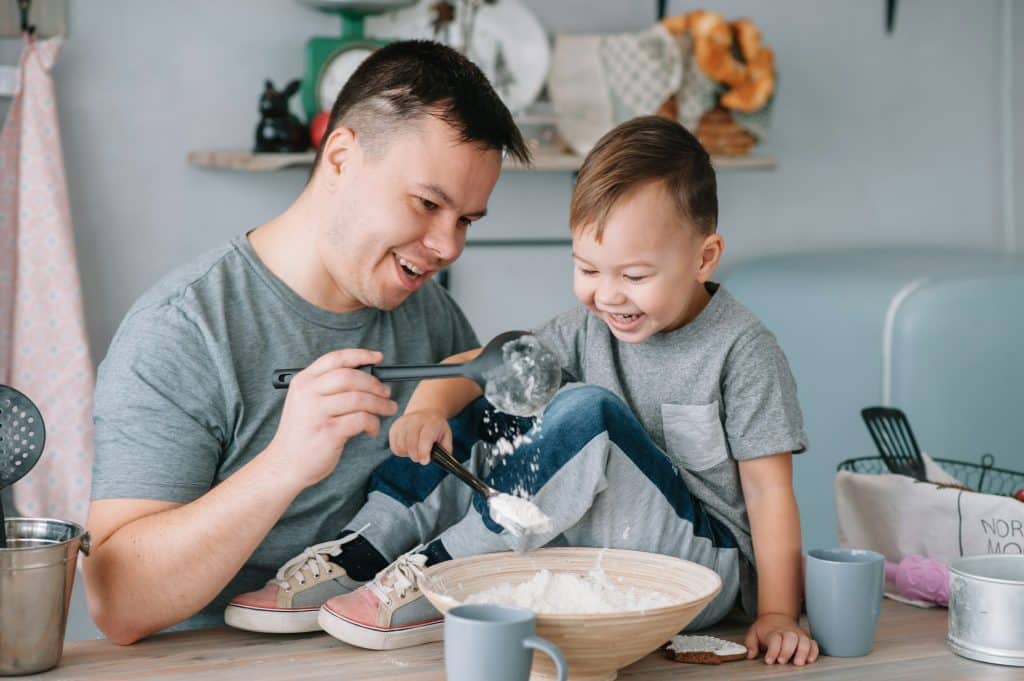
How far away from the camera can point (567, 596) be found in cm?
127

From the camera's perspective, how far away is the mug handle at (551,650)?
105 cm

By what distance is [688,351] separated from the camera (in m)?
1.53

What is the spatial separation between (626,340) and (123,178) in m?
1.44

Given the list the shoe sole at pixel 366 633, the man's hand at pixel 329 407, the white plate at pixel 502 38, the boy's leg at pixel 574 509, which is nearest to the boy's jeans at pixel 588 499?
the boy's leg at pixel 574 509

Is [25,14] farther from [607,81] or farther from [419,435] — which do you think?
[419,435]

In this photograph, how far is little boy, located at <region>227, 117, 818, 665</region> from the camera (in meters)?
Result: 1.36

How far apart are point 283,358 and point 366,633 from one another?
36cm

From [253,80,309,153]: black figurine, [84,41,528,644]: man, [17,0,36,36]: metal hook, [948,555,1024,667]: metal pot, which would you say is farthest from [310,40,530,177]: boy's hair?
[17,0,36,36]: metal hook

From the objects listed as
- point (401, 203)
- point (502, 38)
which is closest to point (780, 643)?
point (401, 203)

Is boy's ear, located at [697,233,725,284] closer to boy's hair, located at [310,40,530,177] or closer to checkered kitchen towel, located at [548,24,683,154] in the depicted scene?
boy's hair, located at [310,40,530,177]

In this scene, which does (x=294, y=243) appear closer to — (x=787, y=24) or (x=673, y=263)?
(x=673, y=263)

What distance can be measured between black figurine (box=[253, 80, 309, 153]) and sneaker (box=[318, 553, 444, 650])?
134 centimetres

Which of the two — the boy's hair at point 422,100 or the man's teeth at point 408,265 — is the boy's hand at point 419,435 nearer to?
the man's teeth at point 408,265

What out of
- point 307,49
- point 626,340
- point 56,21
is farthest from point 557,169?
point 626,340
